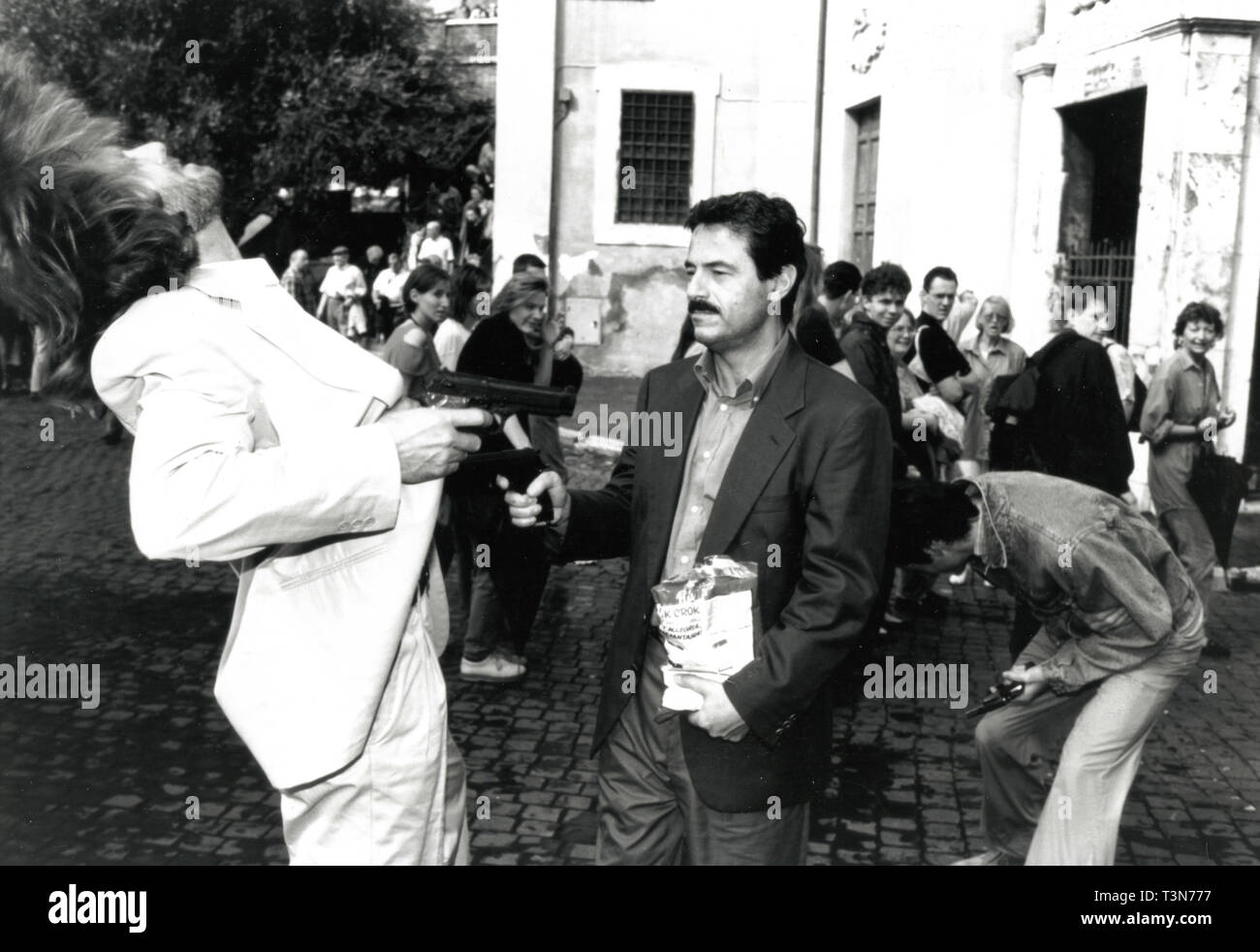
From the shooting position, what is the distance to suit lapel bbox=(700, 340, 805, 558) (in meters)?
2.85

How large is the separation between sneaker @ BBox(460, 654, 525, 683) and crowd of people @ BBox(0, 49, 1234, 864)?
105 inches

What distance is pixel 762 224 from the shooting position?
2.97 metres

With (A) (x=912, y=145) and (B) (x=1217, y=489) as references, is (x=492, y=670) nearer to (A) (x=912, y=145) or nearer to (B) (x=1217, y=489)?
(B) (x=1217, y=489)

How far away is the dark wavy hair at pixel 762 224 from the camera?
2.96m

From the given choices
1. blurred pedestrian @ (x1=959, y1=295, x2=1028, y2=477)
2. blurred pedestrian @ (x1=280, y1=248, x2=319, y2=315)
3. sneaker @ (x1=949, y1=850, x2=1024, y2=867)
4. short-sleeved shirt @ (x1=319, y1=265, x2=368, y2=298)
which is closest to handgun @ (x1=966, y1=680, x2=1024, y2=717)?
sneaker @ (x1=949, y1=850, x2=1024, y2=867)

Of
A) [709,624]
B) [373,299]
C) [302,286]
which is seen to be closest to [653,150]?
[302,286]

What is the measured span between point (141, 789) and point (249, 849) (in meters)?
0.78

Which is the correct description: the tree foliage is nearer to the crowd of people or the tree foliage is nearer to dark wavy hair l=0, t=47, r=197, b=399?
the crowd of people

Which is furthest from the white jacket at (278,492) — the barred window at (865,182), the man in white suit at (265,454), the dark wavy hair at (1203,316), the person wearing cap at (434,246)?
the person wearing cap at (434,246)

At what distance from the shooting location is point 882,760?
5.64 metres

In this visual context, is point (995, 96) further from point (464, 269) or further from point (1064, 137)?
point (464, 269)

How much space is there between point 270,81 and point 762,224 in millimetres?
26654

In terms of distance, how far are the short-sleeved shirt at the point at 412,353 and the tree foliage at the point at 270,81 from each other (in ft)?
63.4
